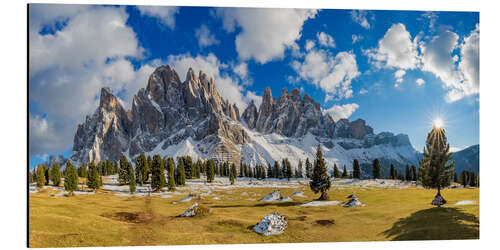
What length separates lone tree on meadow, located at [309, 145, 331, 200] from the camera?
64.1 feet

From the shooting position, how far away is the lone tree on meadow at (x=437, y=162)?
1418 cm

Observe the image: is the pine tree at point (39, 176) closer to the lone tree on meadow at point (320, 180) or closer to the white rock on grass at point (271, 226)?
the white rock on grass at point (271, 226)

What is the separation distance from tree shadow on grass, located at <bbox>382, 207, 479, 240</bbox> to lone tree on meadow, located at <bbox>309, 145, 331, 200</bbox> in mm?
6800

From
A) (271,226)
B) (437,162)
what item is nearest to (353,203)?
(437,162)

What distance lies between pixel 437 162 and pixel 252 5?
1452 centimetres

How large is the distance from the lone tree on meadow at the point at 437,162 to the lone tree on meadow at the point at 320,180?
6.61m

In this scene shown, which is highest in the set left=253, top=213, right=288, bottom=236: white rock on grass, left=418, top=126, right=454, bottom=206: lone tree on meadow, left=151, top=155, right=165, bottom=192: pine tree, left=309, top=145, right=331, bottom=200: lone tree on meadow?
left=418, top=126, right=454, bottom=206: lone tree on meadow

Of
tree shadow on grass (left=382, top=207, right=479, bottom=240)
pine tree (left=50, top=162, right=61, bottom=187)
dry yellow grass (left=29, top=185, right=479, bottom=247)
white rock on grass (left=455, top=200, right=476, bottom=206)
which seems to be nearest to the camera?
dry yellow grass (left=29, top=185, right=479, bottom=247)

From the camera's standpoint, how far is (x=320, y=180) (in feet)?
65.6

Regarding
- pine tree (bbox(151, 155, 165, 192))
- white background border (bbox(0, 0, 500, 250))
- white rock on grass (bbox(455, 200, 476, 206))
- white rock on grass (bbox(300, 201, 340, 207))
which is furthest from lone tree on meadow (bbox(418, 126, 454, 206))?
pine tree (bbox(151, 155, 165, 192))

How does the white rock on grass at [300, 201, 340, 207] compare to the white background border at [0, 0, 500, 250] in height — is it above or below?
below

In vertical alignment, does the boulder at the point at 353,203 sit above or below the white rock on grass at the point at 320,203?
above

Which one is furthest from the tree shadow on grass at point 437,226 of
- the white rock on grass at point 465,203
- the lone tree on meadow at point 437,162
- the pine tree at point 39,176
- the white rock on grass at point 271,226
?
the pine tree at point 39,176

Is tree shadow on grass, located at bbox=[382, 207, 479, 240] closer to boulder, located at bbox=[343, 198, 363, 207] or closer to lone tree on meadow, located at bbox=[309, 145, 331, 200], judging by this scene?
boulder, located at bbox=[343, 198, 363, 207]
